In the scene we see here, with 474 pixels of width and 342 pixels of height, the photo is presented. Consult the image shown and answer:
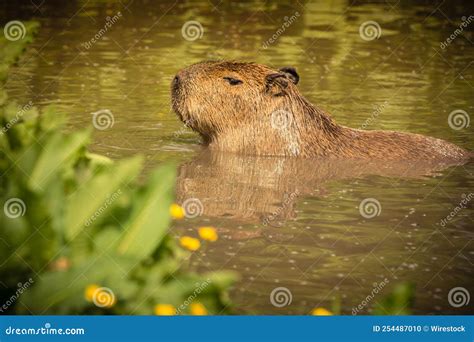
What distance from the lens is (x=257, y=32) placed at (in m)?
19.8

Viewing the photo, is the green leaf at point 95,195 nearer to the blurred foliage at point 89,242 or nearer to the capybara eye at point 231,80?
the blurred foliage at point 89,242

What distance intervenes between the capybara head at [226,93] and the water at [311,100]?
45 cm

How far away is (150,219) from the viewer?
9.02 ft

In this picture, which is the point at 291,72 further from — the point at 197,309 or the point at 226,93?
the point at 197,309

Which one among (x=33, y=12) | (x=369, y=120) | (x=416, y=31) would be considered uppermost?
(x=416, y=31)

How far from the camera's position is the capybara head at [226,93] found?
9.62m

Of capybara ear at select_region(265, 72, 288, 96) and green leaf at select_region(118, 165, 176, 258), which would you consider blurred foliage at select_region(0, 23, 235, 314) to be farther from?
A: capybara ear at select_region(265, 72, 288, 96)

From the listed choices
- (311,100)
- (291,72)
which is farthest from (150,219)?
(311,100)

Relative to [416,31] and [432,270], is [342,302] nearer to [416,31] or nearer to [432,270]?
[432,270]

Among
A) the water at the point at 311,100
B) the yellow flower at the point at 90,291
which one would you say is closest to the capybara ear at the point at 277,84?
the water at the point at 311,100

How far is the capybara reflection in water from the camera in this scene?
31.6ft

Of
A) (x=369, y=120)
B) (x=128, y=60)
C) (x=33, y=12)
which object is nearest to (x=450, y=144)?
(x=369, y=120)

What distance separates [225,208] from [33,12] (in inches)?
565

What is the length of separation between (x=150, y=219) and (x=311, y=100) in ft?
34.7
